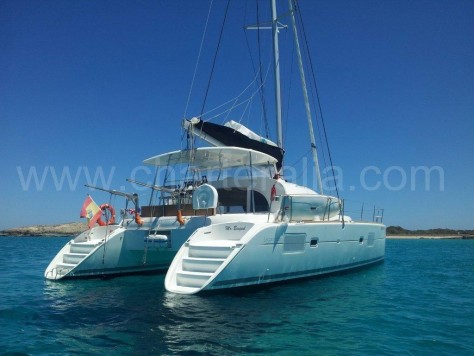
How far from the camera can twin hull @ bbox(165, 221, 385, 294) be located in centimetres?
795

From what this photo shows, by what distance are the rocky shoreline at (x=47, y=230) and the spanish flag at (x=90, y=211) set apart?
78.3 meters

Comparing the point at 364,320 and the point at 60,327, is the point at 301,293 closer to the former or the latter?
the point at 364,320

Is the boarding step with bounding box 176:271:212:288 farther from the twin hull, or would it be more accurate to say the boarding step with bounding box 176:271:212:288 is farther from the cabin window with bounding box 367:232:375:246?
the cabin window with bounding box 367:232:375:246

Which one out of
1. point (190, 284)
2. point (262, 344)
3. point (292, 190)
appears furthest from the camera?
point (292, 190)

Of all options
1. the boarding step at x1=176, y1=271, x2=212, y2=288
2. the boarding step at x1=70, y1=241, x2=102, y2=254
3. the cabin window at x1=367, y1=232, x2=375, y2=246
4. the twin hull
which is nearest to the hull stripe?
the twin hull

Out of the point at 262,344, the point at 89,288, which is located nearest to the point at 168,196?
the point at 89,288

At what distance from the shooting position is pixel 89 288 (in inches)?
372

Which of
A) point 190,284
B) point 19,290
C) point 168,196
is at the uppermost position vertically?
point 168,196

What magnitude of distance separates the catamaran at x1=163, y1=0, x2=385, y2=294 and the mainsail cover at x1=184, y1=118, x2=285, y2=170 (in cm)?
3

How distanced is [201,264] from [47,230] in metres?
91.6

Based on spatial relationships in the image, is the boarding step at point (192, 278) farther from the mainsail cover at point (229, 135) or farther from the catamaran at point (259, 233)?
the mainsail cover at point (229, 135)

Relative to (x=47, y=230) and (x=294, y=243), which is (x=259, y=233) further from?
(x=47, y=230)

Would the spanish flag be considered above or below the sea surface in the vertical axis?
above

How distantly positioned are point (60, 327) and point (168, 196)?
20.0 feet
